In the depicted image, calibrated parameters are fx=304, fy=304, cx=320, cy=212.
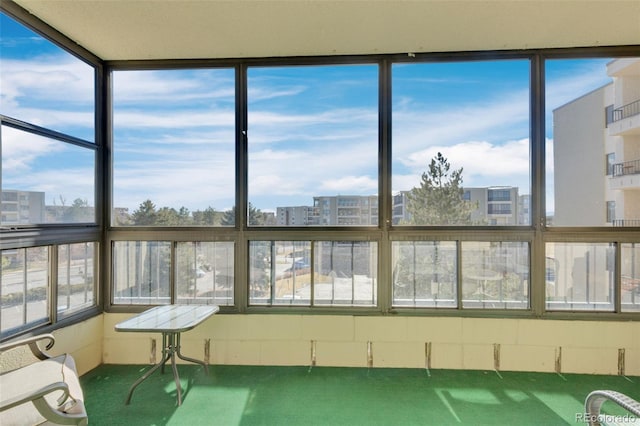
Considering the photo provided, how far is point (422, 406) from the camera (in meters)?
2.36

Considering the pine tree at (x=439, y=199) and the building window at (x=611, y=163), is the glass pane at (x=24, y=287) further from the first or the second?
the building window at (x=611, y=163)

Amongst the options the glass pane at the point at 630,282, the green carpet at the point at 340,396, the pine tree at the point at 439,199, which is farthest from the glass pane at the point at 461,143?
the green carpet at the point at 340,396

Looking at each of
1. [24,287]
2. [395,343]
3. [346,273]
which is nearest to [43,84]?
[24,287]

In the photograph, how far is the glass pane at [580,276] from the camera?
2855mm

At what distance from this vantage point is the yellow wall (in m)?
2.81

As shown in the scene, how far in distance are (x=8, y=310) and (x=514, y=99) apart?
4.62 meters

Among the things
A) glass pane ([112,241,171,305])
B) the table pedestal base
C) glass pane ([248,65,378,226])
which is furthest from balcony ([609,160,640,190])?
glass pane ([112,241,171,305])

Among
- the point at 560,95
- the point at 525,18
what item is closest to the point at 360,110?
the point at 525,18

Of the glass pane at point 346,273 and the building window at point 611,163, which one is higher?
the building window at point 611,163

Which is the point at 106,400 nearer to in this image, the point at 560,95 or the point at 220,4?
the point at 220,4

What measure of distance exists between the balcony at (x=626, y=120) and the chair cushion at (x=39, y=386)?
4.62m

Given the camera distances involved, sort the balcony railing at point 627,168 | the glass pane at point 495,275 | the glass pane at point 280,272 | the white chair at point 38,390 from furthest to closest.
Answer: the glass pane at point 280,272 < the glass pane at point 495,275 < the balcony railing at point 627,168 < the white chair at point 38,390

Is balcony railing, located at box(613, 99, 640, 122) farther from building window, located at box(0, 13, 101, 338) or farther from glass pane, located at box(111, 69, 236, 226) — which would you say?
building window, located at box(0, 13, 101, 338)

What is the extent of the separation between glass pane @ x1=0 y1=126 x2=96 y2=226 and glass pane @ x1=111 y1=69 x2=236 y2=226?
0.39 metres
